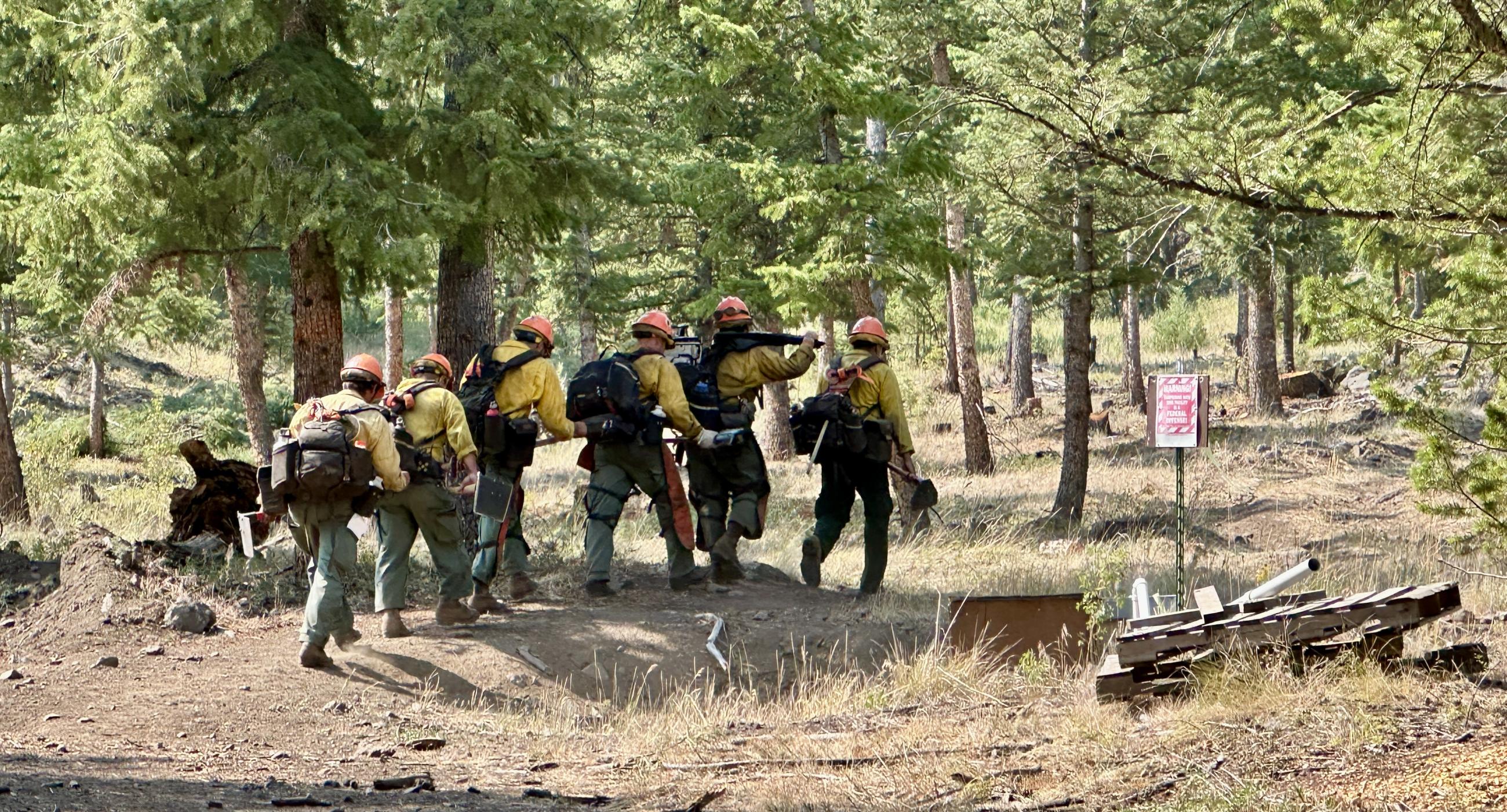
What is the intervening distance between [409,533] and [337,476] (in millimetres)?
1021

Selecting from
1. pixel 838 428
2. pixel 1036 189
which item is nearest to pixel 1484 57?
pixel 838 428

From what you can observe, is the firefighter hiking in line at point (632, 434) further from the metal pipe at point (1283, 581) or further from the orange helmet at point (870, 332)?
the metal pipe at point (1283, 581)

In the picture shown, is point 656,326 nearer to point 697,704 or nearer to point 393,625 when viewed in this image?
point 393,625

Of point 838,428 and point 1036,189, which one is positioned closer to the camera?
point 838,428

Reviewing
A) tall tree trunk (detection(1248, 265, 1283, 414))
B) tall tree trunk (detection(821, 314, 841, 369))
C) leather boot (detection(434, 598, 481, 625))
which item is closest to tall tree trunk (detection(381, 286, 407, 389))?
tall tree trunk (detection(821, 314, 841, 369))

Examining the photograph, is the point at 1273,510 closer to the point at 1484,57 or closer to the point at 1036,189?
the point at 1036,189

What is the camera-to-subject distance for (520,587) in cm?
1053

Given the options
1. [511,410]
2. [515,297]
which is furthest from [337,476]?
[515,297]

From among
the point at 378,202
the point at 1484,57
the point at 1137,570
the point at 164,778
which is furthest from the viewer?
the point at 1137,570

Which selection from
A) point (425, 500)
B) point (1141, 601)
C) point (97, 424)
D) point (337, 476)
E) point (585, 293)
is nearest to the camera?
point (1141, 601)

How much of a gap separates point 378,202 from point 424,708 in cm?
355

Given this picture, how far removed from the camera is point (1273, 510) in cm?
1781

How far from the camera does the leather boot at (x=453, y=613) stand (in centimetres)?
956

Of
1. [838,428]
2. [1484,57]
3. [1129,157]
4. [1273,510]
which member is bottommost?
[1273,510]
